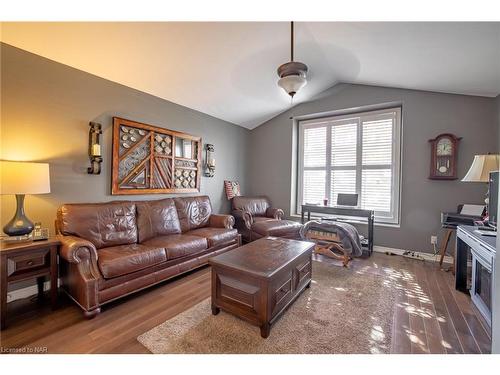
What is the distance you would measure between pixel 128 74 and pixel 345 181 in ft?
13.8

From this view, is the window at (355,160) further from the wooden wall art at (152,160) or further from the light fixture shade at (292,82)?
the light fixture shade at (292,82)

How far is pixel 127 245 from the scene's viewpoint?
2592mm

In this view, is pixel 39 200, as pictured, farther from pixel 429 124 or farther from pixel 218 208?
pixel 429 124

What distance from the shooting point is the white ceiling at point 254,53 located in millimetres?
2188

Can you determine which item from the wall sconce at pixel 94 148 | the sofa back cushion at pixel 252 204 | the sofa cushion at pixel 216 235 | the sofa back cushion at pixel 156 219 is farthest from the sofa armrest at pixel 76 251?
the sofa back cushion at pixel 252 204

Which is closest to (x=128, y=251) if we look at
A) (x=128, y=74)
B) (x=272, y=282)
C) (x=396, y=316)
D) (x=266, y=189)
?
(x=272, y=282)

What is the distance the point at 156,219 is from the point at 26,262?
4.37 feet

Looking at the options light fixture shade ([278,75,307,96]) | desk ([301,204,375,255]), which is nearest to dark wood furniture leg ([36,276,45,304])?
light fixture shade ([278,75,307,96])

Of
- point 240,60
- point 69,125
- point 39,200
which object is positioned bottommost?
point 39,200

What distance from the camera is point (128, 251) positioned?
231 cm

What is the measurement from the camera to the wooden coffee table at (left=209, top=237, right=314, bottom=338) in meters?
1.72

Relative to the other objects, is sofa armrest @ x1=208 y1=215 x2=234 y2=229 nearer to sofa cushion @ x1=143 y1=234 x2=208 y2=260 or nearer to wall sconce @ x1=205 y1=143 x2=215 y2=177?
sofa cushion @ x1=143 y1=234 x2=208 y2=260

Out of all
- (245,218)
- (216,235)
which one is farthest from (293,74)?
(245,218)

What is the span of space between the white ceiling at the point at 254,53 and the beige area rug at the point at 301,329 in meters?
2.79
